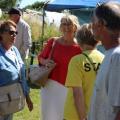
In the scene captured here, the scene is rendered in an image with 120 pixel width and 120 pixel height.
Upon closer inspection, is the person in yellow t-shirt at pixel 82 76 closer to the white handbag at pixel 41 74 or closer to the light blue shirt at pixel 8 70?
the light blue shirt at pixel 8 70

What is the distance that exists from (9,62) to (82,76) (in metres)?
1.20

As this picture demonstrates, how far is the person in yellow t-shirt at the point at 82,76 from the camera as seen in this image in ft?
13.3

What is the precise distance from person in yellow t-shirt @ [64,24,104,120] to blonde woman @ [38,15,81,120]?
108cm

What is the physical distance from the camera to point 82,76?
410 centimetres

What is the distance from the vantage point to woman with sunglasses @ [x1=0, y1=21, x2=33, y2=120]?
5023mm

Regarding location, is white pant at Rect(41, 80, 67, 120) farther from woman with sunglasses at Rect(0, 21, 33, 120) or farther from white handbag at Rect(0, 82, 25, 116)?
white handbag at Rect(0, 82, 25, 116)

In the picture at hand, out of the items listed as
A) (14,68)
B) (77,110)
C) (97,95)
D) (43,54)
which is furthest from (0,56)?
(97,95)

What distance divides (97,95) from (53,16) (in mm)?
24631

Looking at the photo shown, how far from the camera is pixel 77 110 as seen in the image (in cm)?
422

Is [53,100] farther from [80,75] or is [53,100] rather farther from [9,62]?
[80,75]

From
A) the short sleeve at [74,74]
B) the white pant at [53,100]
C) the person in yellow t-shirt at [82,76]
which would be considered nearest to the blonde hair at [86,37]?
the person in yellow t-shirt at [82,76]

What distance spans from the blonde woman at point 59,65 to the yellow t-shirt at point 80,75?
116 centimetres

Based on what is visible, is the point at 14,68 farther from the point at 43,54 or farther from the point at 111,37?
the point at 111,37

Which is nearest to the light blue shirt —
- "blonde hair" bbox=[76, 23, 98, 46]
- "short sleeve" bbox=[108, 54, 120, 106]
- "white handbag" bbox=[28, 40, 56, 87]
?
"white handbag" bbox=[28, 40, 56, 87]
